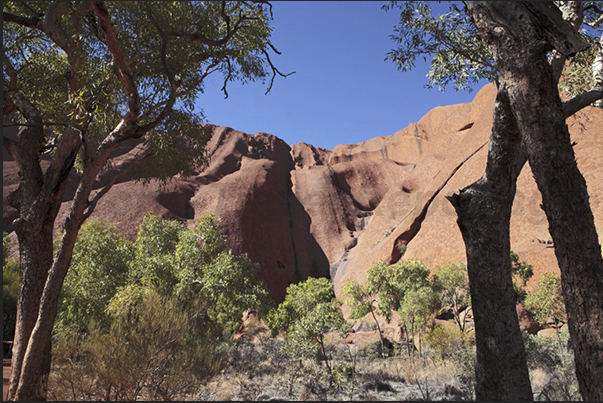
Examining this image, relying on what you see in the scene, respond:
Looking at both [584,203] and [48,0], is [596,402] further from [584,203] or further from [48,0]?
[48,0]

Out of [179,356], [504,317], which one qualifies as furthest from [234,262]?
[504,317]

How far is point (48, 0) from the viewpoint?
8.38 meters

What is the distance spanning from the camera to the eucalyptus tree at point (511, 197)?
11.4 feet

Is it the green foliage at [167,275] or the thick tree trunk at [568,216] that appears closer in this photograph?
the thick tree trunk at [568,216]

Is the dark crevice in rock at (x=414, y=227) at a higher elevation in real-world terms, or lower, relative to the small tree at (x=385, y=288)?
higher

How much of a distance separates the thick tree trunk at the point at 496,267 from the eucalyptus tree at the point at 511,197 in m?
0.01

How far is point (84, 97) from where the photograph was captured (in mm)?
8570

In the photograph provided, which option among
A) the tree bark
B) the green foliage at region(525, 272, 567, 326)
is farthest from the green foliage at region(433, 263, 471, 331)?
the tree bark

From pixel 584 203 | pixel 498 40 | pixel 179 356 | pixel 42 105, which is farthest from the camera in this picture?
pixel 42 105

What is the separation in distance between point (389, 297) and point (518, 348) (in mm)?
16772

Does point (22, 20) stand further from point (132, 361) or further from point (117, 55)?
point (132, 361)

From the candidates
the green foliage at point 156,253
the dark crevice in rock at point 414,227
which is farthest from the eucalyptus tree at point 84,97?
the dark crevice in rock at point 414,227

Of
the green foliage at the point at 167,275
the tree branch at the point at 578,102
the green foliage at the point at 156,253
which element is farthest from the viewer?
the green foliage at the point at 156,253

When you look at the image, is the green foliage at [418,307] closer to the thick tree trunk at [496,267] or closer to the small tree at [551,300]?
the small tree at [551,300]
